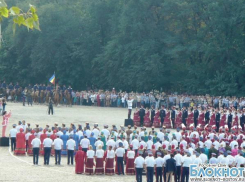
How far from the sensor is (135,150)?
86.7 ft

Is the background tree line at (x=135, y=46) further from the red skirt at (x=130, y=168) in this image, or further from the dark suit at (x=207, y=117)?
the red skirt at (x=130, y=168)

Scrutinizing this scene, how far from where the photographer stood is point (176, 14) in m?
60.0

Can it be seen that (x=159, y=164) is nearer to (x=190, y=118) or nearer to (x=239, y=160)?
(x=239, y=160)

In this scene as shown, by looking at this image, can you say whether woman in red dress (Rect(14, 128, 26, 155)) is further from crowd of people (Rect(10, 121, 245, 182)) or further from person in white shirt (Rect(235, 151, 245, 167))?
person in white shirt (Rect(235, 151, 245, 167))

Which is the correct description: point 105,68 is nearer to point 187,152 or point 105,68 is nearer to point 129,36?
point 129,36

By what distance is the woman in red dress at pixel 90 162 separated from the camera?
24828 millimetres

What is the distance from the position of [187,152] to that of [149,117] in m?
17.4

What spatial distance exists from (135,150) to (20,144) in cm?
611

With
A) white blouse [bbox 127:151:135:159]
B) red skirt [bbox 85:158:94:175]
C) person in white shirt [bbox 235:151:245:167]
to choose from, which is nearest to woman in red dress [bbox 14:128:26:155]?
red skirt [bbox 85:158:94:175]

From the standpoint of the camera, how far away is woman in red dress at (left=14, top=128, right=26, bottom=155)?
29016 mm

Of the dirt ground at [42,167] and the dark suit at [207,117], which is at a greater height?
the dark suit at [207,117]

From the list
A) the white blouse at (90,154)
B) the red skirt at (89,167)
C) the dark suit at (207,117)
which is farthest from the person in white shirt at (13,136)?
the dark suit at (207,117)

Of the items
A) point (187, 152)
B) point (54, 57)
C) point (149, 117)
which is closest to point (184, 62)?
point (54, 57)

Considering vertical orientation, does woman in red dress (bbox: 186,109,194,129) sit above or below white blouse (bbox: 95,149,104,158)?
above
